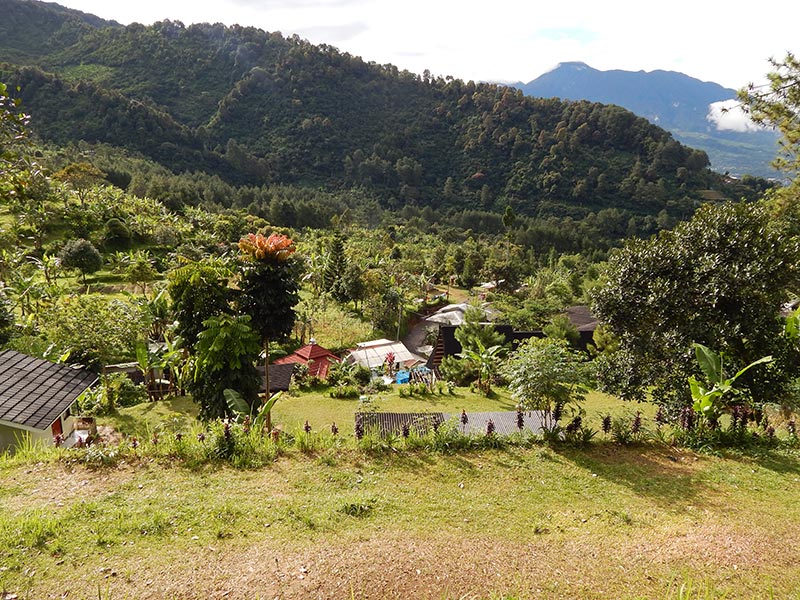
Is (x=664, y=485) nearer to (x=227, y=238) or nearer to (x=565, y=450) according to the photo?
(x=565, y=450)

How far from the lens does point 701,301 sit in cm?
937

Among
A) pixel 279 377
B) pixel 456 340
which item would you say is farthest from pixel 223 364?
pixel 456 340

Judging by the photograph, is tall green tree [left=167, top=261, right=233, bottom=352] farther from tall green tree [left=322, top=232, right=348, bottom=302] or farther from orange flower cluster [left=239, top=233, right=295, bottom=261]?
tall green tree [left=322, top=232, right=348, bottom=302]

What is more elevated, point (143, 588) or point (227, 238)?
point (227, 238)

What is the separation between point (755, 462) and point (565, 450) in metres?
3.12

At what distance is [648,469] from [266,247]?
9115 mm

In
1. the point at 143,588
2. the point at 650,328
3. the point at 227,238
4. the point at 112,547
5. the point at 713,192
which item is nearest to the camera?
the point at 143,588

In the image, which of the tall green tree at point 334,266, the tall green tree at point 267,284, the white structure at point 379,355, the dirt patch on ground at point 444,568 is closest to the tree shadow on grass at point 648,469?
the dirt patch on ground at point 444,568

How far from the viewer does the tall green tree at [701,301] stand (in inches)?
356

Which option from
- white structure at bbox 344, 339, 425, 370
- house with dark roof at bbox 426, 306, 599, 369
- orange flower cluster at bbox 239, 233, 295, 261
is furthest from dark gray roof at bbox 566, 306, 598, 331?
orange flower cluster at bbox 239, 233, 295, 261

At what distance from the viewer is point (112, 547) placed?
487 cm

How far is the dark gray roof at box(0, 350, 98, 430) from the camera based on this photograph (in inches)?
379

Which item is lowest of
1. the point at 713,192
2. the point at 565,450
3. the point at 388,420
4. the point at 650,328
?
the point at 388,420

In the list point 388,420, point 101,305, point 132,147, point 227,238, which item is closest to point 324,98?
point 132,147
